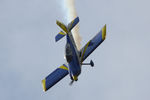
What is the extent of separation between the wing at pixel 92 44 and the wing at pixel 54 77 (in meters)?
2.91

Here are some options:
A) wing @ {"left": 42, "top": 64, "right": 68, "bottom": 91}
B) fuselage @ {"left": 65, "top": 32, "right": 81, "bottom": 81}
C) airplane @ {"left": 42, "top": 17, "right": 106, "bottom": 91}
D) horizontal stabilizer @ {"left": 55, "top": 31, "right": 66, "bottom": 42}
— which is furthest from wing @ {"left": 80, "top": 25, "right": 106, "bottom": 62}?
horizontal stabilizer @ {"left": 55, "top": 31, "right": 66, "bottom": 42}

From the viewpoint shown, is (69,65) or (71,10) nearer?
(69,65)

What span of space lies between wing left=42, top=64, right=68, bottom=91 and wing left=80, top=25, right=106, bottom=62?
9.54 feet

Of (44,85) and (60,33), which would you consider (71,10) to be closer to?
(60,33)

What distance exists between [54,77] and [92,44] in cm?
704

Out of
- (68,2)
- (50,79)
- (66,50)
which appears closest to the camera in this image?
(66,50)

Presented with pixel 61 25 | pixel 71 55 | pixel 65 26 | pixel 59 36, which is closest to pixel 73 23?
pixel 65 26

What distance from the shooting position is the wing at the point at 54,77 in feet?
208

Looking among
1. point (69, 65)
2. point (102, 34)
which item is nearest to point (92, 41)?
point (102, 34)

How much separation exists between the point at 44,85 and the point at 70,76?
4576mm

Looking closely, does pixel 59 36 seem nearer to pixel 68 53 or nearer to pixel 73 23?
pixel 73 23

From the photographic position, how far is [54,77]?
2512 inches

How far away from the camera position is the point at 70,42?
206 ft

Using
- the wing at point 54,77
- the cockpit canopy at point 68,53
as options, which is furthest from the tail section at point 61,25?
the wing at point 54,77
